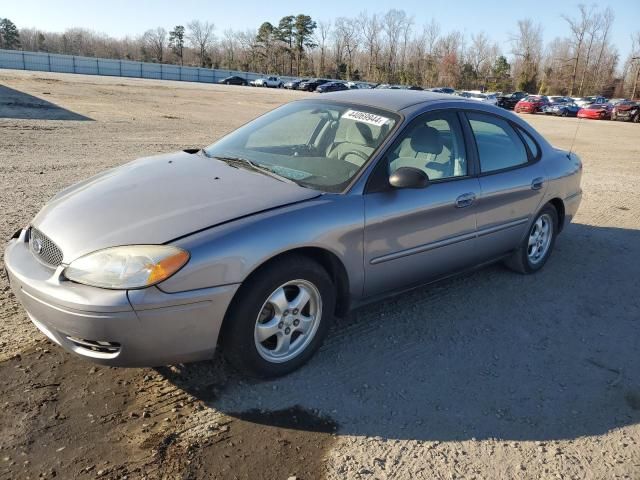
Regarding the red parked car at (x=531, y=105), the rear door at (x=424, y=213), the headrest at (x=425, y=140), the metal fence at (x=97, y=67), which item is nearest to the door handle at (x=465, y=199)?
the rear door at (x=424, y=213)

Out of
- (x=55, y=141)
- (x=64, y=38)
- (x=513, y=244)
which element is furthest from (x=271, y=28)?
(x=513, y=244)

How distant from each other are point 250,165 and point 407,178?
1067 millimetres

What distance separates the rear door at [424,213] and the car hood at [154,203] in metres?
0.53

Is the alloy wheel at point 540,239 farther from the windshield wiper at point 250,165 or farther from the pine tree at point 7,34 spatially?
the pine tree at point 7,34

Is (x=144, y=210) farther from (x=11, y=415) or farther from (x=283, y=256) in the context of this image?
(x=11, y=415)

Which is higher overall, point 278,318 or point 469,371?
point 278,318

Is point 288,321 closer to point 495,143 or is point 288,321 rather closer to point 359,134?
point 359,134

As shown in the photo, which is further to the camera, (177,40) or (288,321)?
(177,40)

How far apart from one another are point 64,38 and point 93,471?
412 ft

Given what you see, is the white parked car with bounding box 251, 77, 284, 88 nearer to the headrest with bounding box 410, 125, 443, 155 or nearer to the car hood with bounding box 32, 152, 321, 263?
the headrest with bounding box 410, 125, 443, 155

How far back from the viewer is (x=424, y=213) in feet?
11.6

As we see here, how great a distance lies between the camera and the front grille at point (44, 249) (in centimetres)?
271

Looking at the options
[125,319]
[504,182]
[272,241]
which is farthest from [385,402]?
[504,182]

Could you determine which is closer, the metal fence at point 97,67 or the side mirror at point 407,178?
the side mirror at point 407,178
